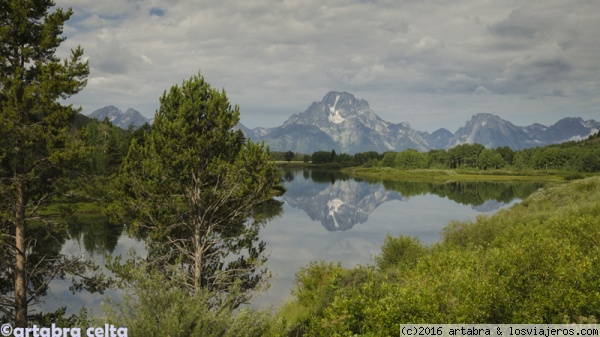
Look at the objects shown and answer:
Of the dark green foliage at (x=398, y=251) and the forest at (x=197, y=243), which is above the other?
the forest at (x=197, y=243)

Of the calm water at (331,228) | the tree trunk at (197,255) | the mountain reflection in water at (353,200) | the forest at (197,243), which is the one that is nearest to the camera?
the forest at (197,243)

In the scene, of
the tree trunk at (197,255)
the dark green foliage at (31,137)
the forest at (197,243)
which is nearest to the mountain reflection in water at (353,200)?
the forest at (197,243)

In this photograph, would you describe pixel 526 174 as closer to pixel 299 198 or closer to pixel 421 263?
pixel 299 198

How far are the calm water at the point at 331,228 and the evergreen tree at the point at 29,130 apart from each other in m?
3.04

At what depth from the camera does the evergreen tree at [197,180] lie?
83.6 feet

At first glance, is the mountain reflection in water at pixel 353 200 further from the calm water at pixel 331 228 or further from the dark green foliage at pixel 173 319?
the dark green foliage at pixel 173 319

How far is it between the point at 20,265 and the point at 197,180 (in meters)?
10.4

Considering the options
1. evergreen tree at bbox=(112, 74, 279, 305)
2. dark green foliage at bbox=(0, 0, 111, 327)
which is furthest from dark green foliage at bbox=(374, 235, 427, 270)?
dark green foliage at bbox=(0, 0, 111, 327)

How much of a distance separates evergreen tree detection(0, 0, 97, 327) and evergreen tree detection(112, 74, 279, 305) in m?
5.60

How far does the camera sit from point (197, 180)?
2600 cm

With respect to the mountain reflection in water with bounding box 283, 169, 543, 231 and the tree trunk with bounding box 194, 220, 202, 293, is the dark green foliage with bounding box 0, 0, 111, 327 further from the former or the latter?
the mountain reflection in water with bounding box 283, 169, 543, 231

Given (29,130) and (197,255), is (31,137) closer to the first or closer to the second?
(29,130)

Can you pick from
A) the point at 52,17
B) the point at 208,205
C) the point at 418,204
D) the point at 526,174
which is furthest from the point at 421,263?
the point at 526,174

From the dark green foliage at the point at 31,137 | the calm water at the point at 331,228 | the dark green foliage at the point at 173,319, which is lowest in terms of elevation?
the calm water at the point at 331,228
